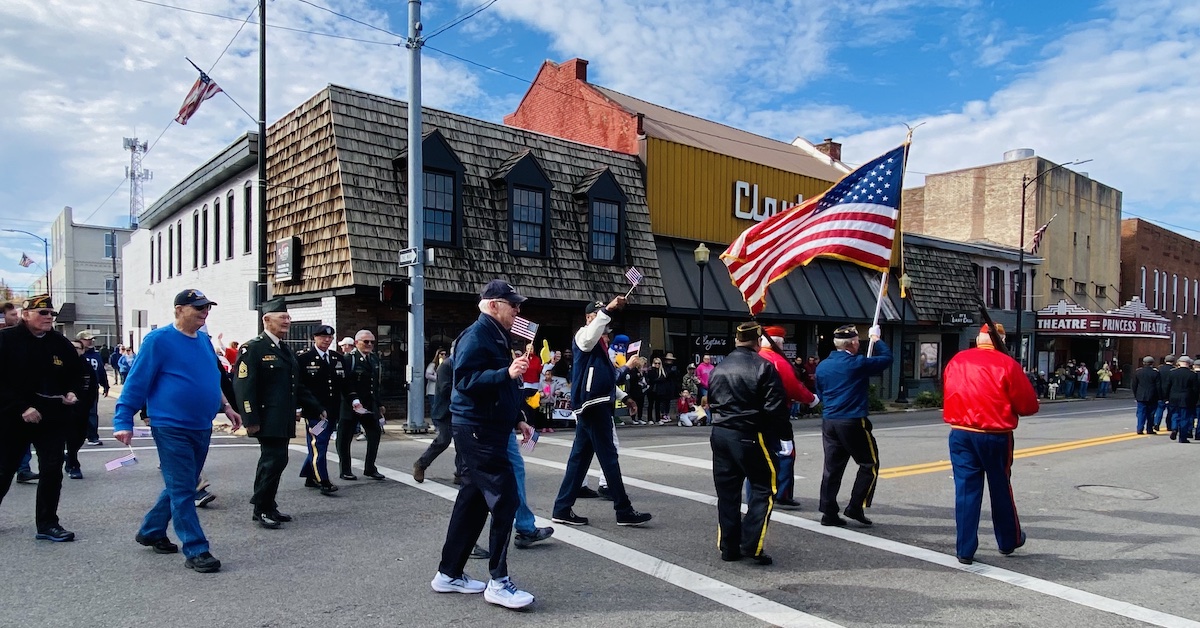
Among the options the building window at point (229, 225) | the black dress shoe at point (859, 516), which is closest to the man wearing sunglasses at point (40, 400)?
the black dress shoe at point (859, 516)

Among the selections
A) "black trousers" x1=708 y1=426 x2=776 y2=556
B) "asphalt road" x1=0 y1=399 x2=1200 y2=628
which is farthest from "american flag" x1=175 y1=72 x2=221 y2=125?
"black trousers" x1=708 y1=426 x2=776 y2=556

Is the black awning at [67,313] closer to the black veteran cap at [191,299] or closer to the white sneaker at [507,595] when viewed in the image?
the black veteran cap at [191,299]

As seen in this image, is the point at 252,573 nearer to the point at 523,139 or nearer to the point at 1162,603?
the point at 1162,603

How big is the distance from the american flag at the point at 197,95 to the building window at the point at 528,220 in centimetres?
669

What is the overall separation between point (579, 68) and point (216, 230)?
39.3 ft

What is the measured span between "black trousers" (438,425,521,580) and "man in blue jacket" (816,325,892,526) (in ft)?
11.1

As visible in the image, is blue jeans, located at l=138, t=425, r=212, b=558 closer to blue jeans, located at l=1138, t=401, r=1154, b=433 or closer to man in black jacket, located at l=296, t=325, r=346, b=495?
man in black jacket, located at l=296, t=325, r=346, b=495

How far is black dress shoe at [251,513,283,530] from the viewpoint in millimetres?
6477

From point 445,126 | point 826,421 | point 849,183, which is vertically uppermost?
point 445,126

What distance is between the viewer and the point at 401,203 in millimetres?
16281

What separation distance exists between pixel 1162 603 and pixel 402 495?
20.7 feet

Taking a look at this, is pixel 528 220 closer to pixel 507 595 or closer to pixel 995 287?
pixel 507 595

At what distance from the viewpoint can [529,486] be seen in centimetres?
842

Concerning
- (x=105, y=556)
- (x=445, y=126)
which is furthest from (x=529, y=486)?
(x=445, y=126)
